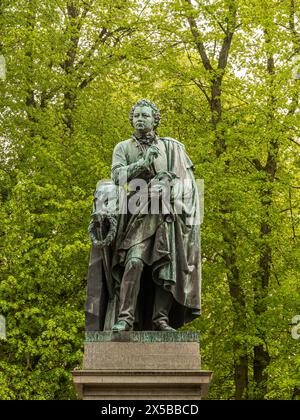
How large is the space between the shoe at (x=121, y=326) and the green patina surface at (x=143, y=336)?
0.06 meters

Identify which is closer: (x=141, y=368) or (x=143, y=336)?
(x=141, y=368)

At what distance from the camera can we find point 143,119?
10.9 meters

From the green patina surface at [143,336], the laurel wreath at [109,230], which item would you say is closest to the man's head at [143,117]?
the laurel wreath at [109,230]

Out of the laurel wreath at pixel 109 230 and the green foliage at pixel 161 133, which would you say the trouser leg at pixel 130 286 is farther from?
the green foliage at pixel 161 133

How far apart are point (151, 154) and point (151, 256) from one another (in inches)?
44.8

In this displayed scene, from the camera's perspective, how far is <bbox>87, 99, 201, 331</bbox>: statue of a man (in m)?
10.2

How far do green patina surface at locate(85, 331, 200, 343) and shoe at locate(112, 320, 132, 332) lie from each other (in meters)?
0.06

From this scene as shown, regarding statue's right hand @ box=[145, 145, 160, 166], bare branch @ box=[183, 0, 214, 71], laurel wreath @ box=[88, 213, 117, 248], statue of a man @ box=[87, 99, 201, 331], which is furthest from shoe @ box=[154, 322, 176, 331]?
bare branch @ box=[183, 0, 214, 71]

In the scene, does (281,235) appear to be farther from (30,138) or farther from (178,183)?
(178,183)

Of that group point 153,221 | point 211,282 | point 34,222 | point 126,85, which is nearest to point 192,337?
point 153,221

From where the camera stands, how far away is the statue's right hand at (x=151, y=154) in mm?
10641

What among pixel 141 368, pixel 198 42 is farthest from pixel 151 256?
pixel 198 42

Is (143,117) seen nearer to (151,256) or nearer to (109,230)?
(109,230)
